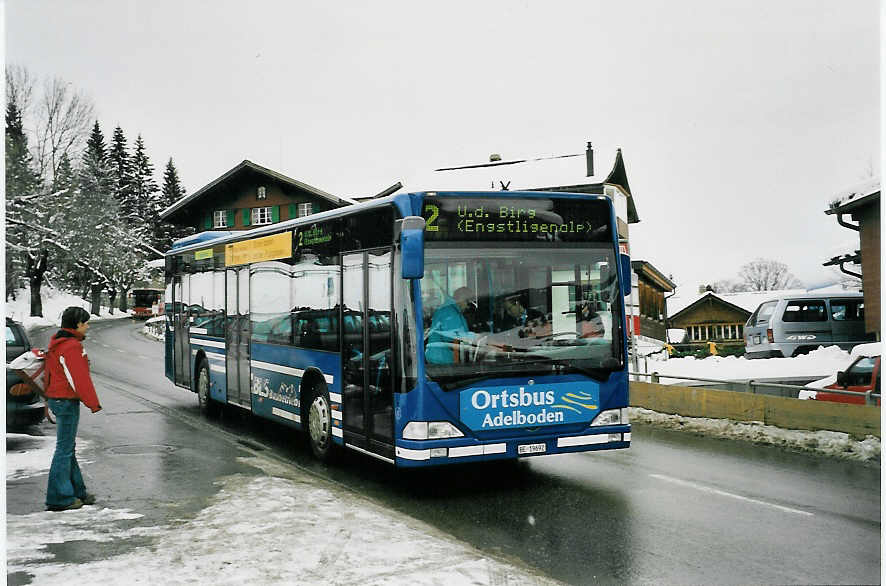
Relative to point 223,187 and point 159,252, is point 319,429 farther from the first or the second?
point 159,252

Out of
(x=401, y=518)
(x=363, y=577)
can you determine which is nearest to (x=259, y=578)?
(x=363, y=577)

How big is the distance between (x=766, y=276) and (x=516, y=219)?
3764 inches

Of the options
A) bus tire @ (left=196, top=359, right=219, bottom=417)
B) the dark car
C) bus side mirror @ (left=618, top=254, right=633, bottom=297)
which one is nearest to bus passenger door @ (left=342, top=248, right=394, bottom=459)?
bus side mirror @ (left=618, top=254, right=633, bottom=297)

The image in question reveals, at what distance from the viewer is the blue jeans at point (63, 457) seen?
7.43 meters

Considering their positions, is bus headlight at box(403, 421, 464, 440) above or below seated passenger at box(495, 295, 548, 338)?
below

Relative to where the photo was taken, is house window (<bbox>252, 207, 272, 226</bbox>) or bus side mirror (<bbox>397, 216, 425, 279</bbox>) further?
house window (<bbox>252, 207, 272, 226</bbox>)

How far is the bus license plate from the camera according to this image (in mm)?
8117

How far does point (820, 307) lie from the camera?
22.5m

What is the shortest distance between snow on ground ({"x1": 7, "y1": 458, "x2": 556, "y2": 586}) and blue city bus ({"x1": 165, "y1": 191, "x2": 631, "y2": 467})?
1065 millimetres

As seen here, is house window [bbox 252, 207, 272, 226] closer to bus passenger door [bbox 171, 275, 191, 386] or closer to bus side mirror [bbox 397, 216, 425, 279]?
bus passenger door [bbox 171, 275, 191, 386]

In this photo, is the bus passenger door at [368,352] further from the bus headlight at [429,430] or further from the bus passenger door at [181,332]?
the bus passenger door at [181,332]

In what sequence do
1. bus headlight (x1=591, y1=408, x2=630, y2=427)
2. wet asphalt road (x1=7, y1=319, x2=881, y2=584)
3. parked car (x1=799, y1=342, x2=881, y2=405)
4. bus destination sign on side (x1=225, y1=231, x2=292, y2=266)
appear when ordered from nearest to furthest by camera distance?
wet asphalt road (x1=7, y1=319, x2=881, y2=584) < bus headlight (x1=591, y1=408, x2=630, y2=427) < bus destination sign on side (x1=225, y1=231, x2=292, y2=266) < parked car (x1=799, y1=342, x2=881, y2=405)

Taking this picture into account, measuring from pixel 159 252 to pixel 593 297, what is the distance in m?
83.5

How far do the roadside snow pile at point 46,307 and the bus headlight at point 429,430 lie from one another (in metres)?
47.2
